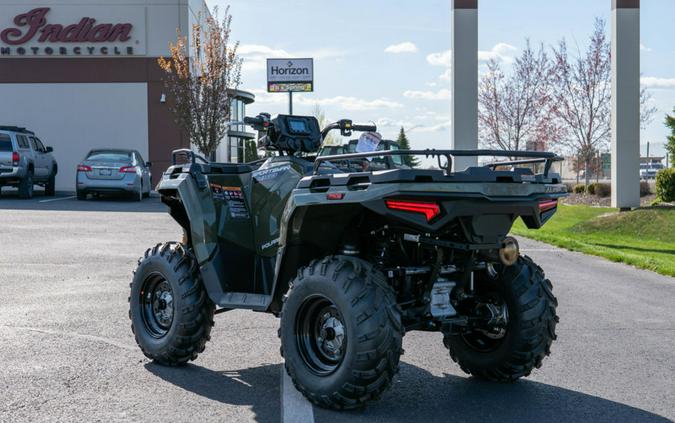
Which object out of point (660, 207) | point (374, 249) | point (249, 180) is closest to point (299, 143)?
point (249, 180)

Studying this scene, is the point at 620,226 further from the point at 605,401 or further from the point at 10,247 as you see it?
the point at 605,401

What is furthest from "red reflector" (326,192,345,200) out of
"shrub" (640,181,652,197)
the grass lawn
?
"shrub" (640,181,652,197)

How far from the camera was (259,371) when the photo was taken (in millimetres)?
6191

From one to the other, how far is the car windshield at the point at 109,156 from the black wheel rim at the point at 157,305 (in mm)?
19930

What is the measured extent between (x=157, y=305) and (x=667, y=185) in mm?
18761

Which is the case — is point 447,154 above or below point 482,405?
above

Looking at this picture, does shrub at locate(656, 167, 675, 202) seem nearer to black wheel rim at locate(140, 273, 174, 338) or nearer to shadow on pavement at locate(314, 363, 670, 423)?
shadow on pavement at locate(314, 363, 670, 423)

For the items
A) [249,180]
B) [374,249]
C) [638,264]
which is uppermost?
[249,180]

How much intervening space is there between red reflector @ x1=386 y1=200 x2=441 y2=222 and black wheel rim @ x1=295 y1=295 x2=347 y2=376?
741mm

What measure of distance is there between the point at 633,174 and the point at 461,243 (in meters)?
18.9

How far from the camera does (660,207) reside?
2166 cm

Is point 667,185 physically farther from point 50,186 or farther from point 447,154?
point 447,154

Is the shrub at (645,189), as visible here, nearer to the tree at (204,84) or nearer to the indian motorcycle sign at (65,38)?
the tree at (204,84)

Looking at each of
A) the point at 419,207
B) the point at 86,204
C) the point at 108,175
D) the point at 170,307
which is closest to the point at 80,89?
the point at 108,175
